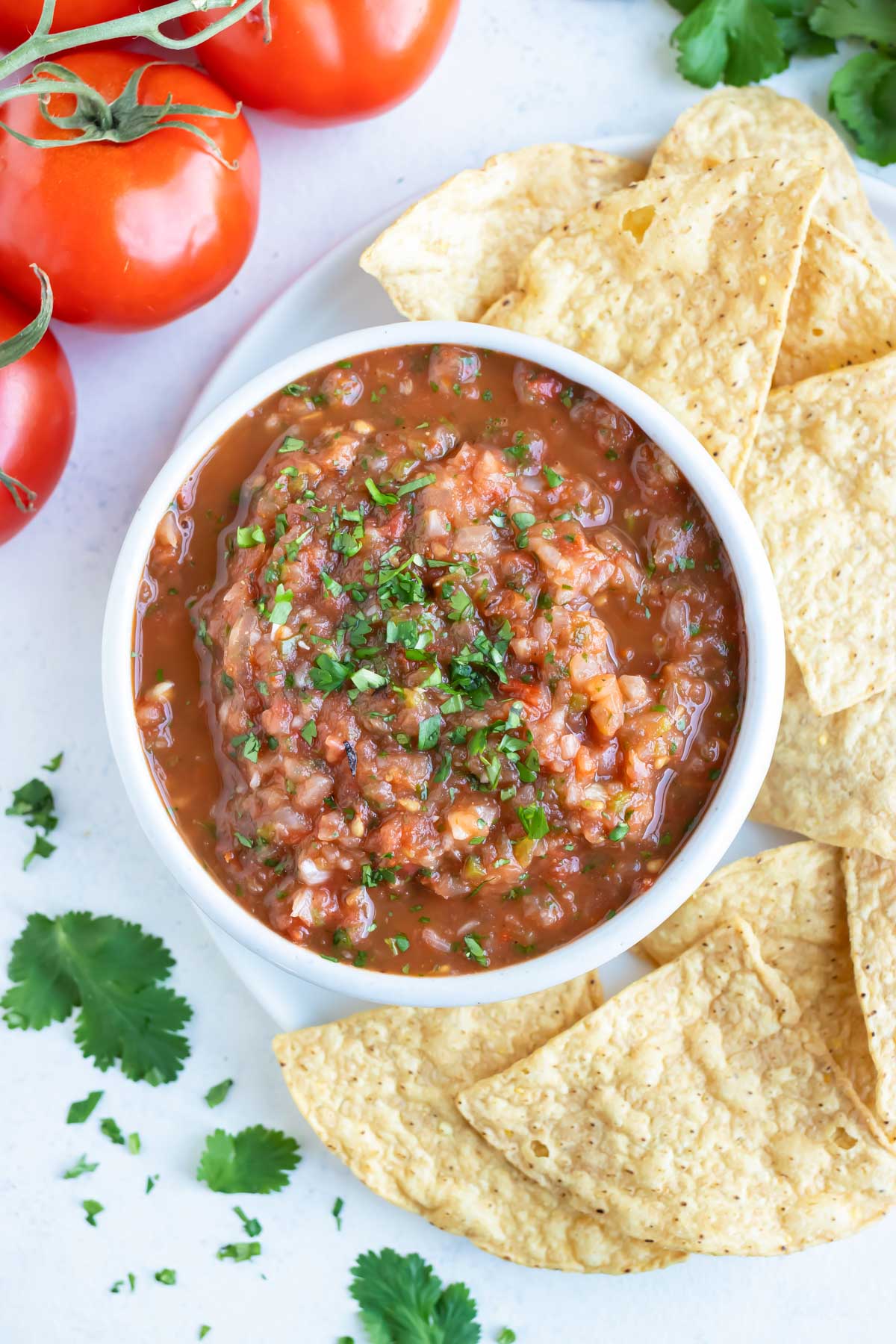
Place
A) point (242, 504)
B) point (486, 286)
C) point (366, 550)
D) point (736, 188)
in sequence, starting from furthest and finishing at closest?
point (486, 286), point (736, 188), point (242, 504), point (366, 550)

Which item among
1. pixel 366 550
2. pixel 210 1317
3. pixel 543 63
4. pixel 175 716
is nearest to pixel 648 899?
pixel 366 550

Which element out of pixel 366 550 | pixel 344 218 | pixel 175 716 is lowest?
pixel 175 716

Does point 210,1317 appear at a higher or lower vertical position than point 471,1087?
lower

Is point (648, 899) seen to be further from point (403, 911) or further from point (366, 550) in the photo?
point (366, 550)

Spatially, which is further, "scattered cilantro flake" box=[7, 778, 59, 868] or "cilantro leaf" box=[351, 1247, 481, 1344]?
"scattered cilantro flake" box=[7, 778, 59, 868]

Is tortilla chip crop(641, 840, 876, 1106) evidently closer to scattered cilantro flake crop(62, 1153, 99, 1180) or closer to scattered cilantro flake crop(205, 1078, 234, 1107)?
scattered cilantro flake crop(205, 1078, 234, 1107)

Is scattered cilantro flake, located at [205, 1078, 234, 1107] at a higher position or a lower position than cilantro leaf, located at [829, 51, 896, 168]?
lower

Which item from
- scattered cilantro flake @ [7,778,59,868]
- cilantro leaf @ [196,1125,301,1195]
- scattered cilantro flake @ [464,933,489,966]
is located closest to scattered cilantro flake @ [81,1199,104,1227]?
cilantro leaf @ [196,1125,301,1195]

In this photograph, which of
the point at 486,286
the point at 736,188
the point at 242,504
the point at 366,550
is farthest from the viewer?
the point at 486,286
